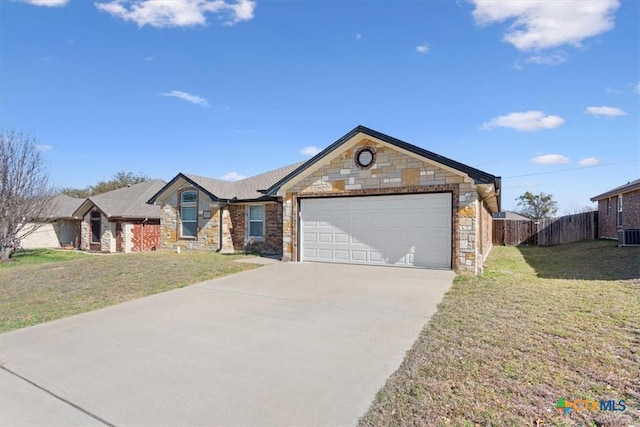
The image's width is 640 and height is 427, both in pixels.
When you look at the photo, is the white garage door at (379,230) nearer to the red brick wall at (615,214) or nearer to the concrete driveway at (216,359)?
the concrete driveway at (216,359)

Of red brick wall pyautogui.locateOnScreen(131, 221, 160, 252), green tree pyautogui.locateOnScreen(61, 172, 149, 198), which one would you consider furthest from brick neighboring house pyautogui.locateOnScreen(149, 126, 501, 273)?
green tree pyautogui.locateOnScreen(61, 172, 149, 198)

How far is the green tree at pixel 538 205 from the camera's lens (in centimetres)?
4203

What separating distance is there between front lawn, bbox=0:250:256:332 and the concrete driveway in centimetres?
82

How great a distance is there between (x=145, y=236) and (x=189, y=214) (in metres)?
6.25

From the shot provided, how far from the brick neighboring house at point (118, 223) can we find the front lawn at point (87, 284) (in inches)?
370

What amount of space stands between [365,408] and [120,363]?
3.09m

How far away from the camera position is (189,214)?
18.8 meters

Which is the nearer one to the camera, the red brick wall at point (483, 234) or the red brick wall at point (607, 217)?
the red brick wall at point (483, 234)

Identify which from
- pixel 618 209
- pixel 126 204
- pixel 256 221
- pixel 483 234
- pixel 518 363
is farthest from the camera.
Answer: pixel 126 204

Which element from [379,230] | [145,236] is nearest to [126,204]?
[145,236]

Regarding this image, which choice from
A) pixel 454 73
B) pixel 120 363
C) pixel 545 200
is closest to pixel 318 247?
pixel 454 73

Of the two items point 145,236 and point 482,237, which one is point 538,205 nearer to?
point 482,237

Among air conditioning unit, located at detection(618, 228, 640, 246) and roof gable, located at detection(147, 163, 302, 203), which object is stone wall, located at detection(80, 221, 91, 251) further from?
air conditioning unit, located at detection(618, 228, 640, 246)

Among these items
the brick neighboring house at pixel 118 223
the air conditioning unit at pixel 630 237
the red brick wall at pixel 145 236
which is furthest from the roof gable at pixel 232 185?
the air conditioning unit at pixel 630 237
